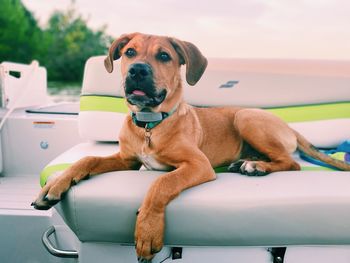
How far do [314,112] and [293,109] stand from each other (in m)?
0.15

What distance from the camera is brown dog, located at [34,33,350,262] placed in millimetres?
1603

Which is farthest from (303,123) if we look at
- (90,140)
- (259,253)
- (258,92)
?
(90,140)

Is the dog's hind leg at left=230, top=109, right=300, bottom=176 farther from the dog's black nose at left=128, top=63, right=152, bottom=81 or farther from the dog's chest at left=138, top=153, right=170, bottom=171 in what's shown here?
the dog's black nose at left=128, top=63, right=152, bottom=81

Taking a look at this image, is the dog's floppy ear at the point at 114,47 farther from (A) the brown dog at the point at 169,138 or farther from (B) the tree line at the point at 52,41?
(B) the tree line at the point at 52,41

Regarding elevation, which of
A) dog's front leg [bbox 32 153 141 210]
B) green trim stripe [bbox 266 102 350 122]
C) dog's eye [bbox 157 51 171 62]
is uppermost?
dog's eye [bbox 157 51 171 62]

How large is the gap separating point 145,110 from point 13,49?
22888 millimetres

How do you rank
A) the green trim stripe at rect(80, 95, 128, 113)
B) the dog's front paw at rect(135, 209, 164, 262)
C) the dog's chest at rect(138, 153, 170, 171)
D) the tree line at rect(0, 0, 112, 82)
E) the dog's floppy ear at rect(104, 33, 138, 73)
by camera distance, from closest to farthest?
the dog's front paw at rect(135, 209, 164, 262) → the dog's chest at rect(138, 153, 170, 171) → the dog's floppy ear at rect(104, 33, 138, 73) → the green trim stripe at rect(80, 95, 128, 113) → the tree line at rect(0, 0, 112, 82)

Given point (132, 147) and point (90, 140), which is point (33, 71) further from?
point (132, 147)

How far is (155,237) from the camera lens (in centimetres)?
146

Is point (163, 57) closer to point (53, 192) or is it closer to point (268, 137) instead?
point (268, 137)

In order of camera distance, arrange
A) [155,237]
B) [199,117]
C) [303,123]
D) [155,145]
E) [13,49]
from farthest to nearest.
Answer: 1. [13,49]
2. [303,123]
3. [199,117]
4. [155,145]
5. [155,237]

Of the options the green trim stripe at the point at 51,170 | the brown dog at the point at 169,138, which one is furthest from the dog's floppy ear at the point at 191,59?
the green trim stripe at the point at 51,170

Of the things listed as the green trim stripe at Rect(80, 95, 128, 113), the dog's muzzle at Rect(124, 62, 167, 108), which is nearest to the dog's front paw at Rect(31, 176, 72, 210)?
the dog's muzzle at Rect(124, 62, 167, 108)

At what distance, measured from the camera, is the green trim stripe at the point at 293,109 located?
2701mm
